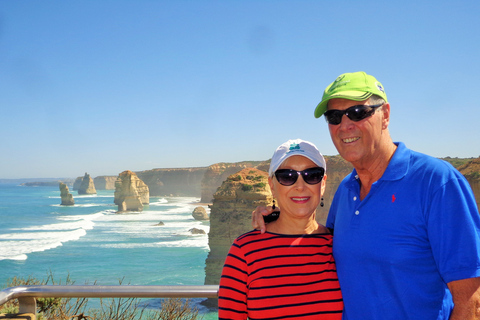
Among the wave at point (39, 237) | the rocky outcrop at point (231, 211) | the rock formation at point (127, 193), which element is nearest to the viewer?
the rocky outcrop at point (231, 211)

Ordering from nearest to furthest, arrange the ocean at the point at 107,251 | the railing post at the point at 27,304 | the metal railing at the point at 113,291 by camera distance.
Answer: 1. the metal railing at the point at 113,291
2. the railing post at the point at 27,304
3. the ocean at the point at 107,251

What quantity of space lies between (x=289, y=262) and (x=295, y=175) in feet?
1.56

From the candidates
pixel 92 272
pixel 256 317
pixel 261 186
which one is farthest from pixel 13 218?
pixel 256 317

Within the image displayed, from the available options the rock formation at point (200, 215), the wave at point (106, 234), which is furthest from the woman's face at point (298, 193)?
the rock formation at point (200, 215)

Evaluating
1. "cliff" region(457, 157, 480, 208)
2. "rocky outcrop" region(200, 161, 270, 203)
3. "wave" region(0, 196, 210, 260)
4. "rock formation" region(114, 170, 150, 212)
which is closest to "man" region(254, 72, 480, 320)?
"cliff" region(457, 157, 480, 208)

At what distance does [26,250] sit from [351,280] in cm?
4742

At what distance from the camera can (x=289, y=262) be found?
2.00 metres

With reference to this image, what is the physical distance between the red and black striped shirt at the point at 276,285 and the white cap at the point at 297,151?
469mm

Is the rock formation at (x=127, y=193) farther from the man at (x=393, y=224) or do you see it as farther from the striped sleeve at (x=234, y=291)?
the man at (x=393, y=224)

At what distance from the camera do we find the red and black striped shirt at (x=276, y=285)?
6.34ft

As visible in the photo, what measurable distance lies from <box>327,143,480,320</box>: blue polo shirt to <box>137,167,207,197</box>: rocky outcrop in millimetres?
134516

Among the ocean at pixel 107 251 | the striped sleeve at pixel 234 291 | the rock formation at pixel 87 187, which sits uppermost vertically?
the striped sleeve at pixel 234 291

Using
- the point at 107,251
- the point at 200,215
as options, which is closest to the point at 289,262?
the point at 107,251

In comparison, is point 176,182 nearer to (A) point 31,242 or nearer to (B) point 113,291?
(A) point 31,242
